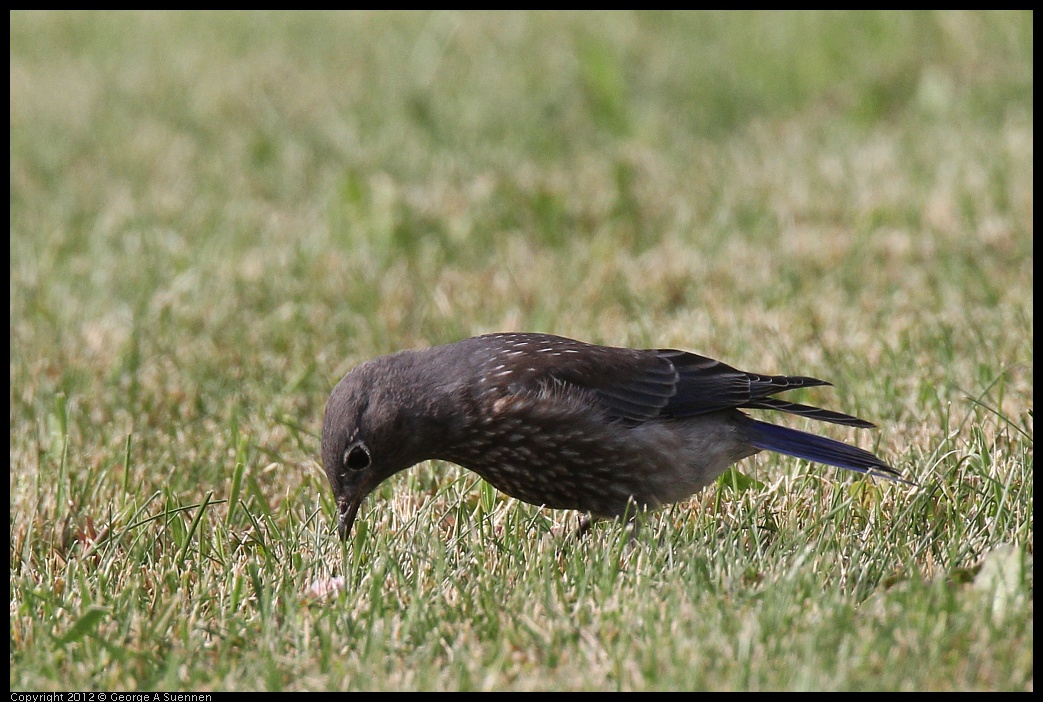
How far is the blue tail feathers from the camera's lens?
13.1 feet

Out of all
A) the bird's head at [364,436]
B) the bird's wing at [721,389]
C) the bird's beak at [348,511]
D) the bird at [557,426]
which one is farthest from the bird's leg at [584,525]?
the bird's beak at [348,511]

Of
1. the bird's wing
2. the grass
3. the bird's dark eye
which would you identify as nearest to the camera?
the grass

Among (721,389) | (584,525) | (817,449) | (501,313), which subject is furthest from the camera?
(501,313)

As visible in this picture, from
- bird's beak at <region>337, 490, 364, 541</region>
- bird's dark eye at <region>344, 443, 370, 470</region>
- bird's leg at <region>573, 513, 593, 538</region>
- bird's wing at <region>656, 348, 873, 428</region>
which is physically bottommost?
bird's leg at <region>573, 513, 593, 538</region>

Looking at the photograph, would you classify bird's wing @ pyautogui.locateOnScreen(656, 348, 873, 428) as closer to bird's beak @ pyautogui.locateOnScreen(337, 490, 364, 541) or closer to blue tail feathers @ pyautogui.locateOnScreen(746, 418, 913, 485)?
blue tail feathers @ pyautogui.locateOnScreen(746, 418, 913, 485)

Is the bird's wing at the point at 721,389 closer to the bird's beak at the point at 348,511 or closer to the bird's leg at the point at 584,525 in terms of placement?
the bird's leg at the point at 584,525

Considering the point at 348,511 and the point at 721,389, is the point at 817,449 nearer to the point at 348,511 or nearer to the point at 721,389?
the point at 721,389

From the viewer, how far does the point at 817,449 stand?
4074 millimetres

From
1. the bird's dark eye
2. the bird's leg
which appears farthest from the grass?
the bird's dark eye

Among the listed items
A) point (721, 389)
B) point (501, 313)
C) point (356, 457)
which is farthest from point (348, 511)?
point (501, 313)

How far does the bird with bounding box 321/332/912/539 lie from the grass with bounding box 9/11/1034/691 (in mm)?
149

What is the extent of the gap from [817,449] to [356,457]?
1.42 meters

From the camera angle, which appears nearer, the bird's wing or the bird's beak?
the bird's beak

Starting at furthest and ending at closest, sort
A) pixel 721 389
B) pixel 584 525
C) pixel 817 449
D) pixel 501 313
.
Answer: pixel 501 313
pixel 721 389
pixel 584 525
pixel 817 449
